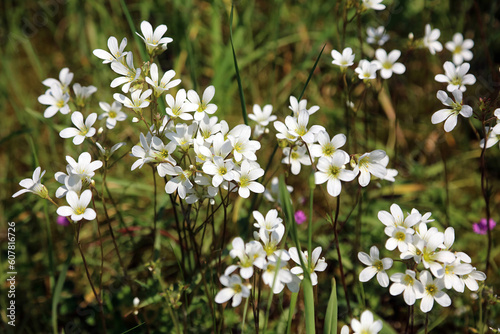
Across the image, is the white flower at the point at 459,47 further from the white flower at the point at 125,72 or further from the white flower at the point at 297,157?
the white flower at the point at 125,72

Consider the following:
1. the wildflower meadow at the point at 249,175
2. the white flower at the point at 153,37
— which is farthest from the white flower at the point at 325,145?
the white flower at the point at 153,37

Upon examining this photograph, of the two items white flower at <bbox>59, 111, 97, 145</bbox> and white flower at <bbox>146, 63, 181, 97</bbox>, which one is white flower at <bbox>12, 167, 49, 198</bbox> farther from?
white flower at <bbox>146, 63, 181, 97</bbox>

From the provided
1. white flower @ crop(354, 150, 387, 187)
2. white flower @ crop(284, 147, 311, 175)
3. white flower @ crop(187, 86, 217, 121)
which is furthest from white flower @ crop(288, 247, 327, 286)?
white flower @ crop(187, 86, 217, 121)

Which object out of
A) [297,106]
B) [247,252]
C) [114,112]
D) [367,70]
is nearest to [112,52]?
[114,112]

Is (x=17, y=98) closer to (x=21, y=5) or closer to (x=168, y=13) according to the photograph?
(x=21, y=5)

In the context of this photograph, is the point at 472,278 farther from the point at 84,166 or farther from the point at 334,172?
the point at 84,166

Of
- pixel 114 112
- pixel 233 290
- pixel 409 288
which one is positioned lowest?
pixel 409 288
